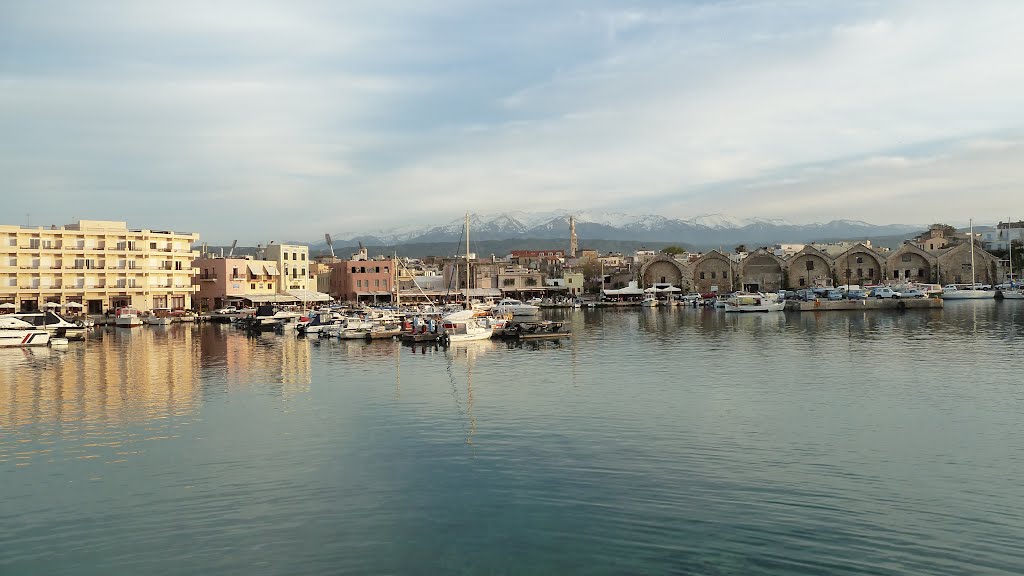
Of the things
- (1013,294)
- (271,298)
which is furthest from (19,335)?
(1013,294)

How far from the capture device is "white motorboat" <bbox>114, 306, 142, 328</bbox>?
187 ft

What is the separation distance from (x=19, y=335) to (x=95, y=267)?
22933 millimetres

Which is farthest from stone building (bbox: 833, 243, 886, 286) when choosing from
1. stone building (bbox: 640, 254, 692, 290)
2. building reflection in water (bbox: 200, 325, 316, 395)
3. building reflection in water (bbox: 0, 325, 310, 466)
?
building reflection in water (bbox: 0, 325, 310, 466)

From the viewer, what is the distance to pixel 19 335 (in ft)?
134

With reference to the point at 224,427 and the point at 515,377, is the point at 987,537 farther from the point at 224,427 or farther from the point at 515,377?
the point at 515,377

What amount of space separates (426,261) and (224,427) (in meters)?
101

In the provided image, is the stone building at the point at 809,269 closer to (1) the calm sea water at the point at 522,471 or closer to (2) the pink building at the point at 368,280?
(2) the pink building at the point at 368,280

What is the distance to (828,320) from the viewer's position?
5400 centimetres

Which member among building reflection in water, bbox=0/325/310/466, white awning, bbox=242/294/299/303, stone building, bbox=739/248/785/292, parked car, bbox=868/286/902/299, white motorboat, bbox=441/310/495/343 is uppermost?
stone building, bbox=739/248/785/292

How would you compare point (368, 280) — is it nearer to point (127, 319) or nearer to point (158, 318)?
point (158, 318)

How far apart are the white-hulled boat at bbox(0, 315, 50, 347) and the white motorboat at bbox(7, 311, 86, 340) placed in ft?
6.31

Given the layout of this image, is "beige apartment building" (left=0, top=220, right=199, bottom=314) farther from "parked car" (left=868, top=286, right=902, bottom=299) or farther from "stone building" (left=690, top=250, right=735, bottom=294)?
"parked car" (left=868, top=286, right=902, bottom=299)

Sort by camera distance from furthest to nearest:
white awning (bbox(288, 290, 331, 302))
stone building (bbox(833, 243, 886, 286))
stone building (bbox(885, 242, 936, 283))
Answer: stone building (bbox(833, 243, 886, 286))
stone building (bbox(885, 242, 936, 283))
white awning (bbox(288, 290, 331, 302))

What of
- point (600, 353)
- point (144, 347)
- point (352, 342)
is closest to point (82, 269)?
point (144, 347)
